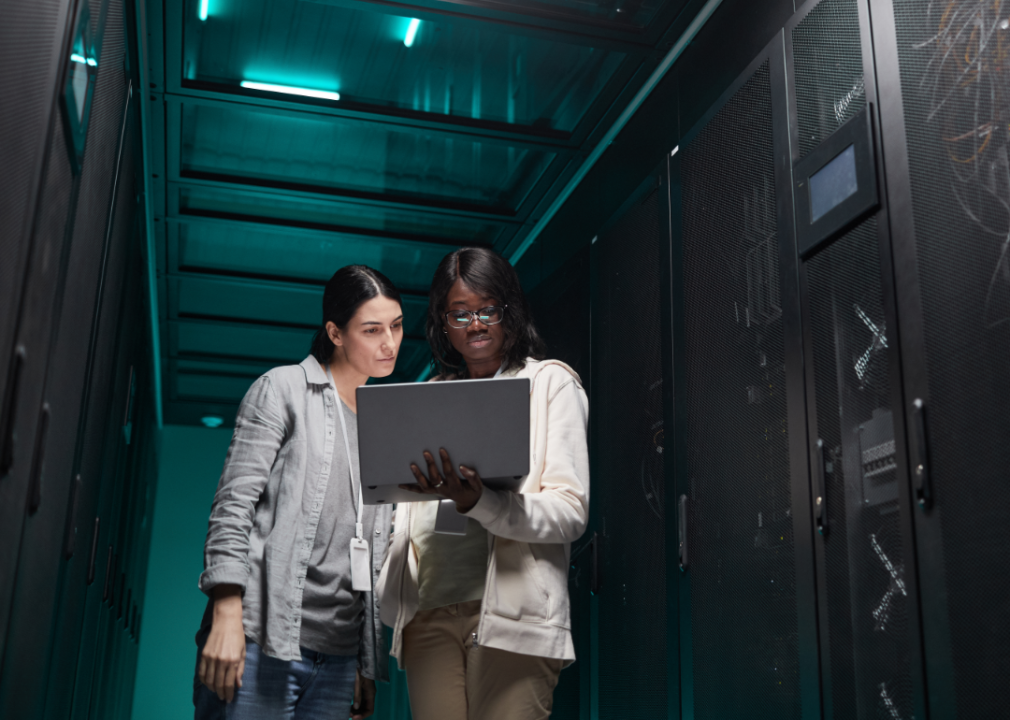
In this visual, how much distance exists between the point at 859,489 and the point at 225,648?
1250 millimetres

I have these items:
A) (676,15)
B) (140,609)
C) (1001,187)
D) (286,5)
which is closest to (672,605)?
(1001,187)

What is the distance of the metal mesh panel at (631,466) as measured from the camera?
8.47ft

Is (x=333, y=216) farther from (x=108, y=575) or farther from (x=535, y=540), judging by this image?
(x=535, y=540)

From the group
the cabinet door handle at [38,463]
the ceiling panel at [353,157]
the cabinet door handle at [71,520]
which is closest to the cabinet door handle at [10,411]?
the cabinet door handle at [38,463]

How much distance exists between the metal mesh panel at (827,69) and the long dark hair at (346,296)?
3.40ft

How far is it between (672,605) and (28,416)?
5.46 feet

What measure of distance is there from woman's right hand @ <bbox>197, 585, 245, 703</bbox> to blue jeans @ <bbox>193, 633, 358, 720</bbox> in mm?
30

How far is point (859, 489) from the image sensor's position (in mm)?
1708

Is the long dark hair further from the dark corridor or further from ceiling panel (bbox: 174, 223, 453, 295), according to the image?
ceiling panel (bbox: 174, 223, 453, 295)

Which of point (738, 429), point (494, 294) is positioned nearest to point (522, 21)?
point (494, 294)

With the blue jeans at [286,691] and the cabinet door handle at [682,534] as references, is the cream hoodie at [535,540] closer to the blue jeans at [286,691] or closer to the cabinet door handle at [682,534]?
the blue jeans at [286,691]

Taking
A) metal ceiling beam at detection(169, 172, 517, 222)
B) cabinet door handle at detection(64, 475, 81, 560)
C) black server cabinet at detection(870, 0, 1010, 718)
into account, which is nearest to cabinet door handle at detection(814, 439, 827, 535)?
black server cabinet at detection(870, 0, 1010, 718)

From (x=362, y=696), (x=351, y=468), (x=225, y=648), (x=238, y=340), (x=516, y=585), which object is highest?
(x=238, y=340)

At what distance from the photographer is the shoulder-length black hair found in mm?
2104
